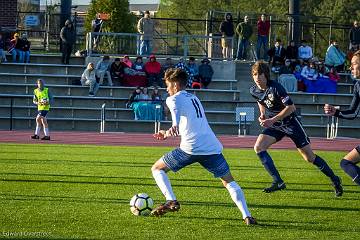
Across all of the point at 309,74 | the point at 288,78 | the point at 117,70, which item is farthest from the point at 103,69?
the point at 309,74

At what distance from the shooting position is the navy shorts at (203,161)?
1131cm

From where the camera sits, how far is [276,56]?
126ft

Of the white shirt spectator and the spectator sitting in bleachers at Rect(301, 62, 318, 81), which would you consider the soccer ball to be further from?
the white shirt spectator

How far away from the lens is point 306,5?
75688mm

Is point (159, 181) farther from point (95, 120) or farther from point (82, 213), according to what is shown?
point (95, 120)

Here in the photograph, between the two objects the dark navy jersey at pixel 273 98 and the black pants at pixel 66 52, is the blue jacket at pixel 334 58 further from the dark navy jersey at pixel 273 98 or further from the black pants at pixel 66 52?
the dark navy jersey at pixel 273 98

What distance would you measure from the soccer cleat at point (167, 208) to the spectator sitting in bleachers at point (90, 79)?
81.5ft

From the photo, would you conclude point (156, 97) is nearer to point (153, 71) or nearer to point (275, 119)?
point (153, 71)

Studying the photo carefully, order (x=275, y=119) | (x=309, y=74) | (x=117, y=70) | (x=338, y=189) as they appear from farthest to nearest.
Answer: (x=309, y=74) → (x=117, y=70) → (x=338, y=189) → (x=275, y=119)

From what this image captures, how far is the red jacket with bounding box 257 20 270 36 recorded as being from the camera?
38.4 m

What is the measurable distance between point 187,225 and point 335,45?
2963 centimetres

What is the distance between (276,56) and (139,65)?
554 cm

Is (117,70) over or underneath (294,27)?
underneath

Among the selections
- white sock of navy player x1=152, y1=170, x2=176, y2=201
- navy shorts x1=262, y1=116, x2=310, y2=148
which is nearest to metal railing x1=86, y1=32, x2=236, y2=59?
navy shorts x1=262, y1=116, x2=310, y2=148
